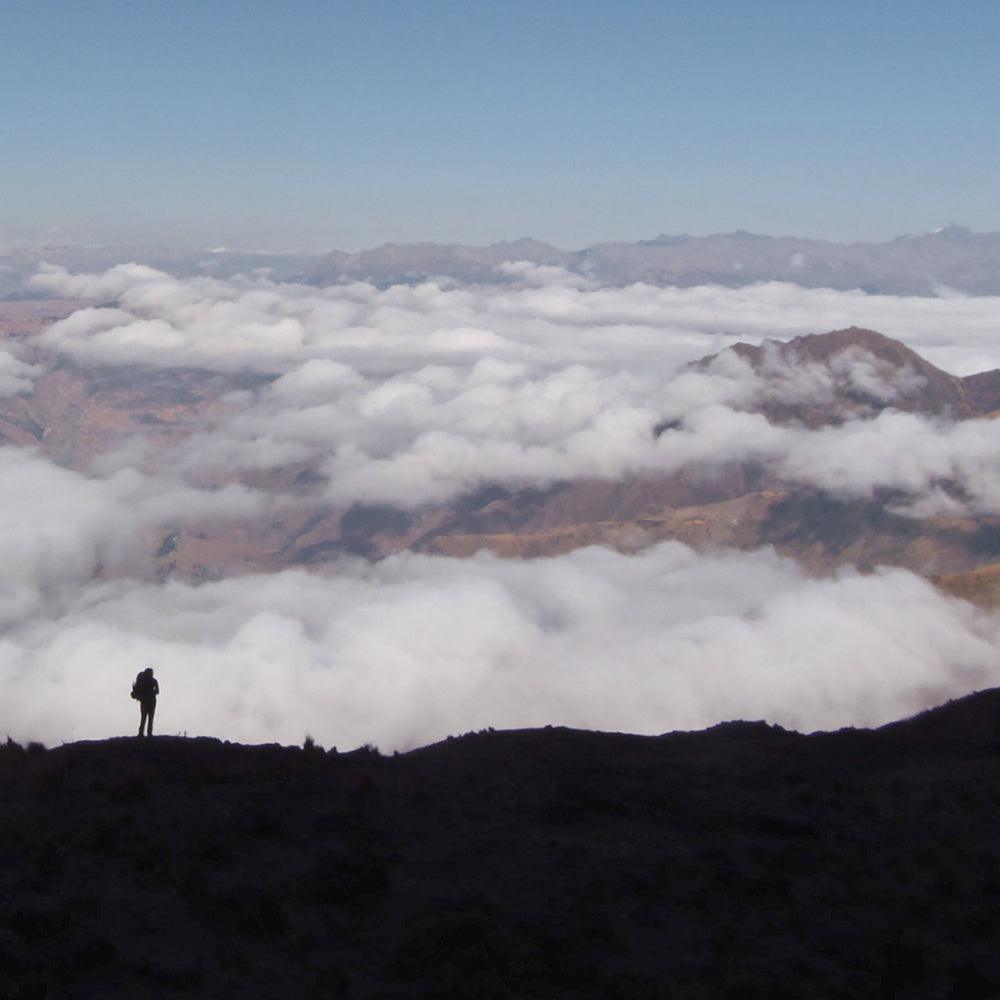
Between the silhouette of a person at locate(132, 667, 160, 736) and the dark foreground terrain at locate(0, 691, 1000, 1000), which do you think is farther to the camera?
the silhouette of a person at locate(132, 667, 160, 736)

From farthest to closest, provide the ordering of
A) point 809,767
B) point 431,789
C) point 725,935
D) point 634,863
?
point 809,767 → point 431,789 → point 634,863 → point 725,935

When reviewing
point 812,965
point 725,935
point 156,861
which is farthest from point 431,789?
point 812,965

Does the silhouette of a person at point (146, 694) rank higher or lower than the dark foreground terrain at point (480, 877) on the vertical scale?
higher

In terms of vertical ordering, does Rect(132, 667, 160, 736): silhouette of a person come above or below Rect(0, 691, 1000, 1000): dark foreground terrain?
above

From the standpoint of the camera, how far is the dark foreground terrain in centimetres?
1192

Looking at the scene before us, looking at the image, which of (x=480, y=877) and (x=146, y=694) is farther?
(x=146, y=694)

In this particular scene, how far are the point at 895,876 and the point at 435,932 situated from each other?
8.13 meters

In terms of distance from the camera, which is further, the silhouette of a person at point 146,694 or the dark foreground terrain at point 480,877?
the silhouette of a person at point 146,694

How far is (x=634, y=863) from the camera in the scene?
1584 cm

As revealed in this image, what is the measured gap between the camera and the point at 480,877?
15016 millimetres


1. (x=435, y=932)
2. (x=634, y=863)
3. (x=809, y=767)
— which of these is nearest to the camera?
(x=435, y=932)

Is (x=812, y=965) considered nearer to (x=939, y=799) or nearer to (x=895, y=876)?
(x=895, y=876)

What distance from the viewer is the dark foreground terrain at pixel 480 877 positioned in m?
11.9

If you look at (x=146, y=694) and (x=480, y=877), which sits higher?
(x=146, y=694)
